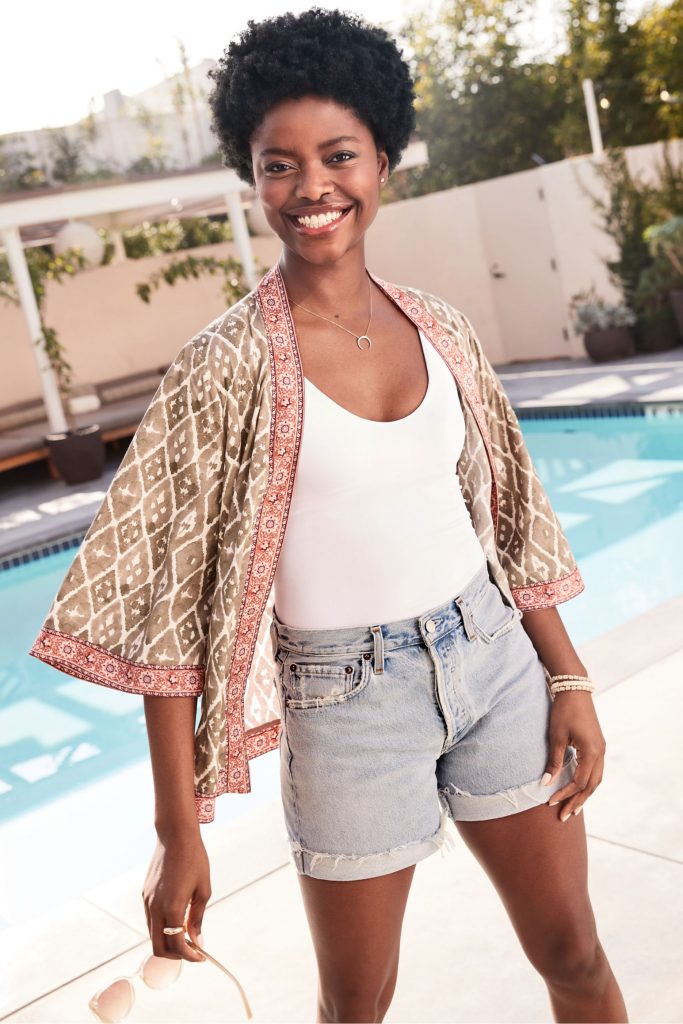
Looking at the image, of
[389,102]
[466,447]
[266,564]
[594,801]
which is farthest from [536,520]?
[594,801]

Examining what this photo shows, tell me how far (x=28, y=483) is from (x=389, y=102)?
10427 millimetres

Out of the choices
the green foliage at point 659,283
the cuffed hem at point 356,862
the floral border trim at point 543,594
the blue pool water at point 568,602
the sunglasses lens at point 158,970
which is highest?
the floral border trim at point 543,594

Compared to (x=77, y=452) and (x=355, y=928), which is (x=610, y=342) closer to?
(x=77, y=452)

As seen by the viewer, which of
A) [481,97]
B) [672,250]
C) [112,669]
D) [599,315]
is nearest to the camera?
[112,669]

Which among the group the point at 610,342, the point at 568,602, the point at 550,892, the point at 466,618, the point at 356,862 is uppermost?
the point at 466,618

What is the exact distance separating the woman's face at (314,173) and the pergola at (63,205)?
936 cm

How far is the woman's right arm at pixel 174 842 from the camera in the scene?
1460 millimetres

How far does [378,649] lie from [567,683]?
37 centimetres

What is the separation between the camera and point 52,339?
10.8 m

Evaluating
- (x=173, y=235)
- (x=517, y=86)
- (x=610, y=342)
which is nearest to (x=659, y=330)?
(x=610, y=342)

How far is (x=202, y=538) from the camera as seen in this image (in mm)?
1536

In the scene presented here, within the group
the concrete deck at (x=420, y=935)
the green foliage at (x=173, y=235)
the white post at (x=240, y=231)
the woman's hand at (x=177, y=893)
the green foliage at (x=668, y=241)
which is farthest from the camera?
the green foliage at (x=173, y=235)

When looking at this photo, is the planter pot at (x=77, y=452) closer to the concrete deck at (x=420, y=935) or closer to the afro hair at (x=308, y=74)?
the concrete deck at (x=420, y=935)

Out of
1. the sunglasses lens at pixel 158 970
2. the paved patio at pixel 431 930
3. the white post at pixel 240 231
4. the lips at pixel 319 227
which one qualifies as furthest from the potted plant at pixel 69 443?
the sunglasses lens at pixel 158 970
